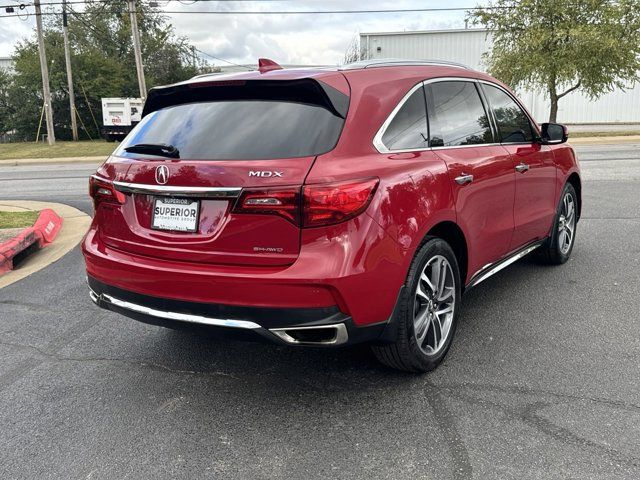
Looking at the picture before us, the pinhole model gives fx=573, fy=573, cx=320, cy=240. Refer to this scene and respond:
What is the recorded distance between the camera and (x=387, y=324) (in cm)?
295

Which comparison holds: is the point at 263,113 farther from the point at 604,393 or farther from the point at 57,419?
the point at 604,393

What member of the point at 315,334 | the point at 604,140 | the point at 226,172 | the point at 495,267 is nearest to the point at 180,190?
the point at 226,172

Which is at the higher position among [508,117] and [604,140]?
[508,117]

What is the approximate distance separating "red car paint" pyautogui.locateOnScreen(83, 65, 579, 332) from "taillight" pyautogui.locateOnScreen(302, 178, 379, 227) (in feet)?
0.11

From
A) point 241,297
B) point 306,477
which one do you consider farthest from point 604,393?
point 241,297

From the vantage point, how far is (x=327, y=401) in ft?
10.3

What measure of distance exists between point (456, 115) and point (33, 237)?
525 cm

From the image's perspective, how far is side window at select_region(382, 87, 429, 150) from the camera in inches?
124

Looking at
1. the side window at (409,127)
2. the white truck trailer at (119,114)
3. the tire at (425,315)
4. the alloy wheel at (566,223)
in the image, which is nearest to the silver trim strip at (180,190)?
the side window at (409,127)

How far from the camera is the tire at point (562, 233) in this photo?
525cm

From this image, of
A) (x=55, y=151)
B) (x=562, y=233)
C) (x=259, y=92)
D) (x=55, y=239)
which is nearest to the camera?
(x=259, y=92)

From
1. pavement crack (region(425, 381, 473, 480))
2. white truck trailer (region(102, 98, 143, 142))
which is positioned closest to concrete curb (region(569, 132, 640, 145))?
pavement crack (region(425, 381, 473, 480))

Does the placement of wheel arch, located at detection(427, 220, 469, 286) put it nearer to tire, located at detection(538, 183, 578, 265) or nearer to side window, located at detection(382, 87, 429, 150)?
side window, located at detection(382, 87, 429, 150)

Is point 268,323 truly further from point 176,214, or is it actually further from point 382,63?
point 382,63
